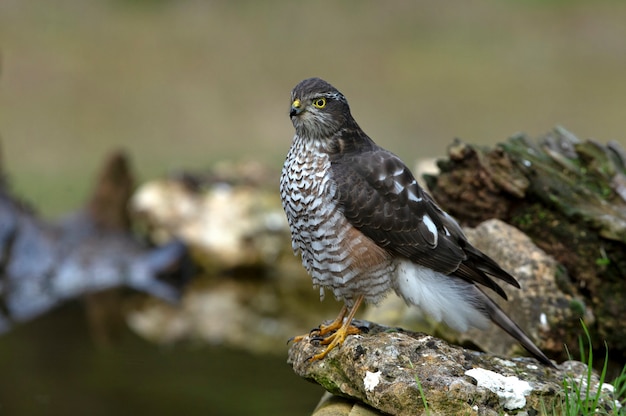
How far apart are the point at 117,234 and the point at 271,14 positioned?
15555 millimetres

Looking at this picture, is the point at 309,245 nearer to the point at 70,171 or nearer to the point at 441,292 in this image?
the point at 441,292

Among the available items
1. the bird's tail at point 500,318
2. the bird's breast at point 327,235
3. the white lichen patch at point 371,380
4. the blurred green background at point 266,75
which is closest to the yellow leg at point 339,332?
the bird's breast at point 327,235

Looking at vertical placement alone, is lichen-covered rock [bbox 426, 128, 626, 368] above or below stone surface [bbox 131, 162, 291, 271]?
below

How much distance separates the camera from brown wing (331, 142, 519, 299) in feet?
18.7

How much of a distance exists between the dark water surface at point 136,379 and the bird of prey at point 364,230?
2.64 metres

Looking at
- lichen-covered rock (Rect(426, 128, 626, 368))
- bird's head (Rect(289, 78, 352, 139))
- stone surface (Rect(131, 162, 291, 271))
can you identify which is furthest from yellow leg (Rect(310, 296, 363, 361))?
stone surface (Rect(131, 162, 291, 271))

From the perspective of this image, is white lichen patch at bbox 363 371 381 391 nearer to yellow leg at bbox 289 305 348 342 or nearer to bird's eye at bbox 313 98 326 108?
yellow leg at bbox 289 305 348 342

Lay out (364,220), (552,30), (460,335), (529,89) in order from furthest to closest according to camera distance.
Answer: (552,30) < (529,89) < (460,335) < (364,220)

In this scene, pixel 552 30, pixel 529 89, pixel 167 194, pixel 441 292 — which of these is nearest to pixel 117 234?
pixel 167 194

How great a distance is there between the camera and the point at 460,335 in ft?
23.0

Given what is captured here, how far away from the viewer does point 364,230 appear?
5715 mm

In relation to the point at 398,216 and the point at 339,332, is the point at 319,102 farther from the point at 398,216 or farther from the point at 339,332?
the point at 339,332

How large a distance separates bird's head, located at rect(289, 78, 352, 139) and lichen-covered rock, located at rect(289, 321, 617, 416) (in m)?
1.31

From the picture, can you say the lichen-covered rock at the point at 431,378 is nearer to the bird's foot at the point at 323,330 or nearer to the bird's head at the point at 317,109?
the bird's foot at the point at 323,330
